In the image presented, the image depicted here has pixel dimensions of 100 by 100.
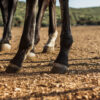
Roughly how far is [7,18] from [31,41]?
2.50 m

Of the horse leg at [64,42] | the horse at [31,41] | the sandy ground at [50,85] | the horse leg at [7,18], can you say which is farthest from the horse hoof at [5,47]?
the horse leg at [64,42]

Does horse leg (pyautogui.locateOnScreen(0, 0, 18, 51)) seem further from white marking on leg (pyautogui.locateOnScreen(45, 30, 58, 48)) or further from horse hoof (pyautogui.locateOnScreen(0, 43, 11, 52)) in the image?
white marking on leg (pyautogui.locateOnScreen(45, 30, 58, 48))

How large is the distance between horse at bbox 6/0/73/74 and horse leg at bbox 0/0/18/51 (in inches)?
81.6

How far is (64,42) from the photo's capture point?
3006 millimetres

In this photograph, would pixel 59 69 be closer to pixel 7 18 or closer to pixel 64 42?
pixel 64 42

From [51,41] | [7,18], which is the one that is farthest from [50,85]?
[7,18]

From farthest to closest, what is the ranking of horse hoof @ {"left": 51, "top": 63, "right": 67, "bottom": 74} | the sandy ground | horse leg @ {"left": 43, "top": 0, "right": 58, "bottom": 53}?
horse leg @ {"left": 43, "top": 0, "right": 58, "bottom": 53}
horse hoof @ {"left": 51, "top": 63, "right": 67, "bottom": 74}
the sandy ground

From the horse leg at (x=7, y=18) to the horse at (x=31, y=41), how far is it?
6.80 ft

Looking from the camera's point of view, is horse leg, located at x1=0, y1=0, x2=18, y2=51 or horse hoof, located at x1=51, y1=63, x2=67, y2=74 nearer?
horse hoof, located at x1=51, y1=63, x2=67, y2=74

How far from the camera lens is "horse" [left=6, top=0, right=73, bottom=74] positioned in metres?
2.94

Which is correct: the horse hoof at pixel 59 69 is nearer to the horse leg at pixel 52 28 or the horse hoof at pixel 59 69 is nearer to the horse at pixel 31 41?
the horse at pixel 31 41

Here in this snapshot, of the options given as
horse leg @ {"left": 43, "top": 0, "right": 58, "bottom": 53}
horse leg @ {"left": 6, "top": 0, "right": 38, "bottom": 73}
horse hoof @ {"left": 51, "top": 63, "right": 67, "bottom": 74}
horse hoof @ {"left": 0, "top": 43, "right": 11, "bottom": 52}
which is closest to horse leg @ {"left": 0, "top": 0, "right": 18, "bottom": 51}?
horse hoof @ {"left": 0, "top": 43, "right": 11, "bottom": 52}

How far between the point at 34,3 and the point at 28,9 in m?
0.11

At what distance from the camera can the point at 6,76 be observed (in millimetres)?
2773
